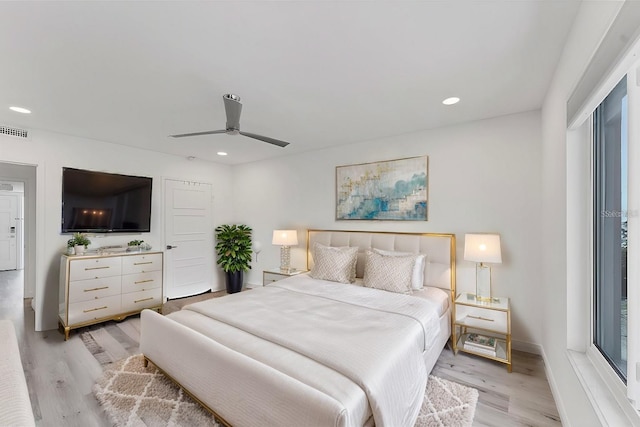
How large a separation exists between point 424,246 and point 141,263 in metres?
3.82

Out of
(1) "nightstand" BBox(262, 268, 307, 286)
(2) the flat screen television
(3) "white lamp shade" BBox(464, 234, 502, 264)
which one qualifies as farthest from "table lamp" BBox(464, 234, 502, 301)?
(2) the flat screen television

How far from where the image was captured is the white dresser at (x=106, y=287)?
338 centimetres

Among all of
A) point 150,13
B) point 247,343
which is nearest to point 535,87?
point 150,13

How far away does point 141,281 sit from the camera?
13.0 feet

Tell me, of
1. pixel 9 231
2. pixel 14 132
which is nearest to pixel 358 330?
pixel 14 132

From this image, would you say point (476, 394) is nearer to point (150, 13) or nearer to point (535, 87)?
point (535, 87)

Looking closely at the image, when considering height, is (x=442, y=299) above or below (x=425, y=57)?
below

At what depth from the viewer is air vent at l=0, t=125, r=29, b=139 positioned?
3.29m

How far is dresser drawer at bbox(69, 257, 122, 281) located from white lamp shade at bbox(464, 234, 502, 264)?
430 cm

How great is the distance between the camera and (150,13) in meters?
1.53

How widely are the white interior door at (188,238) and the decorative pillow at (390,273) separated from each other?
335 cm

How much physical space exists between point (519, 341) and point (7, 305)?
7.11 metres

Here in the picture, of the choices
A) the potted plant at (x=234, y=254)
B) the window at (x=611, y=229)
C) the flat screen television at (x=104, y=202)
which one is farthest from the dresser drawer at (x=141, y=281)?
the window at (x=611, y=229)

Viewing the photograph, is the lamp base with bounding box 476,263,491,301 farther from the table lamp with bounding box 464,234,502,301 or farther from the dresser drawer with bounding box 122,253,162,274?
the dresser drawer with bounding box 122,253,162,274
